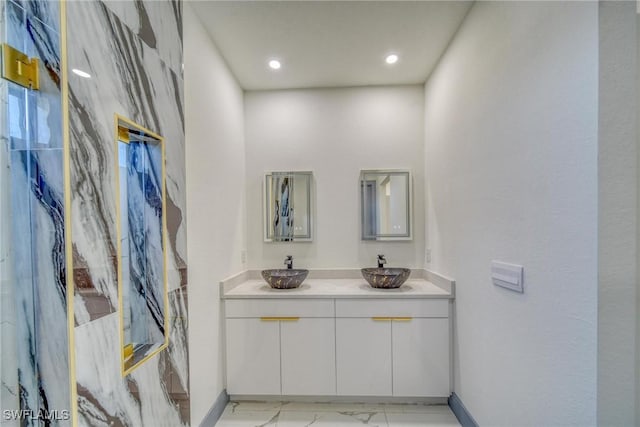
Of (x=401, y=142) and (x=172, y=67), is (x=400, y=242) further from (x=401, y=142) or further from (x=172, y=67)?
(x=172, y=67)

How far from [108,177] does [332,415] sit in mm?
2066

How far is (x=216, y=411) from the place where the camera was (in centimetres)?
191

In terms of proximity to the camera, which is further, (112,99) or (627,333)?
(112,99)

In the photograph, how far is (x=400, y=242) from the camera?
2.61 m

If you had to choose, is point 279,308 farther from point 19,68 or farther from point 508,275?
point 19,68

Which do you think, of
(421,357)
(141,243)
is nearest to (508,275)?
(421,357)

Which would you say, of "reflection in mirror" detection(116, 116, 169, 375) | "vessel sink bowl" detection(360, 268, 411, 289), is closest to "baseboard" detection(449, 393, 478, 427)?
"vessel sink bowl" detection(360, 268, 411, 289)

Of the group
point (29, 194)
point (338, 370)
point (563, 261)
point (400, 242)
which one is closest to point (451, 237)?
point (400, 242)

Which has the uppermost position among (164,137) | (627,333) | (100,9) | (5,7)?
(100,9)

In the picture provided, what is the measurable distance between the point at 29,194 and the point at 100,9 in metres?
0.74

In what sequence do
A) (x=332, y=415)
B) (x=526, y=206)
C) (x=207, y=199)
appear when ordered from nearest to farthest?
(x=526, y=206) < (x=207, y=199) < (x=332, y=415)

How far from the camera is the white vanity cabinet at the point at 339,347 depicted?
2.02 m

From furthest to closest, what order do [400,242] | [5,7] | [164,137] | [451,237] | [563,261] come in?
1. [400,242]
2. [451,237]
3. [164,137]
4. [563,261]
5. [5,7]

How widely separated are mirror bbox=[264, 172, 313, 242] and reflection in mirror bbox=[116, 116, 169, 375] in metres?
1.30
